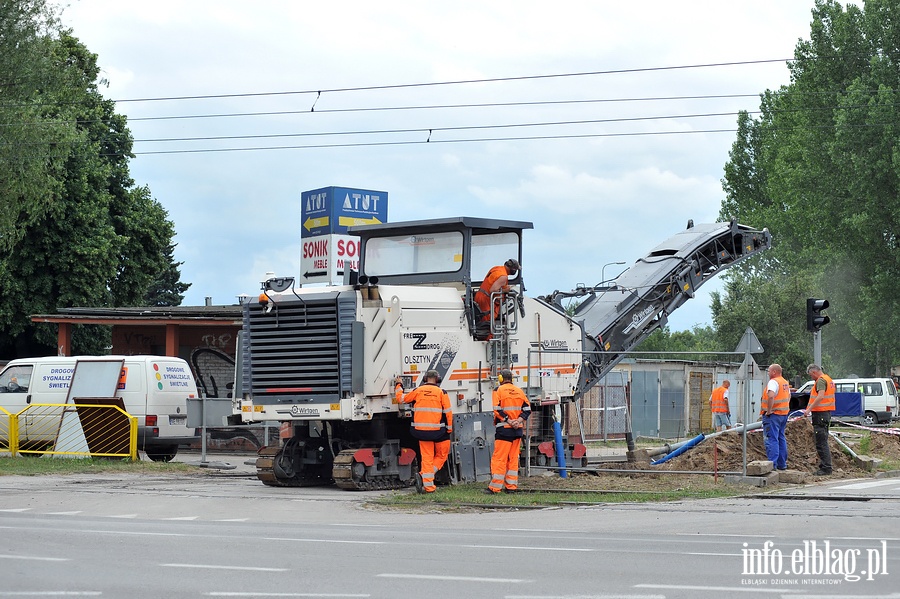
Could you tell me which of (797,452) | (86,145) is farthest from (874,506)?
(86,145)

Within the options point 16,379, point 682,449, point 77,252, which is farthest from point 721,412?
point 77,252

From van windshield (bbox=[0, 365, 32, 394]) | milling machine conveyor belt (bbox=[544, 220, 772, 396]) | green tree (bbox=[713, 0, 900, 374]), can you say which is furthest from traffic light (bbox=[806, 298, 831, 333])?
green tree (bbox=[713, 0, 900, 374])

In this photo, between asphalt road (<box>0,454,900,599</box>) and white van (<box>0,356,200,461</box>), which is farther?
white van (<box>0,356,200,461</box>)

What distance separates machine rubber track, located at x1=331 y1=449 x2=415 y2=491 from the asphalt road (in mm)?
518

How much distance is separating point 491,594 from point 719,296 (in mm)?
68683

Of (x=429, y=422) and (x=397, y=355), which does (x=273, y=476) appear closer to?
(x=397, y=355)

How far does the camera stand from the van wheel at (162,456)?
24.7 m

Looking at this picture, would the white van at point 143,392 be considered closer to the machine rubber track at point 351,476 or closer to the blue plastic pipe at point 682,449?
the machine rubber track at point 351,476

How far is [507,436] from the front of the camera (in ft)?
55.9

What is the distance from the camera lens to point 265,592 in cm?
848

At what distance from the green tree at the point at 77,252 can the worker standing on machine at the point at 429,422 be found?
2713 centimetres

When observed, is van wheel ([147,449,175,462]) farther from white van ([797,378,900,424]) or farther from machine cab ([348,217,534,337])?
white van ([797,378,900,424])

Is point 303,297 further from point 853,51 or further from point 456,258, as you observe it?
point 853,51

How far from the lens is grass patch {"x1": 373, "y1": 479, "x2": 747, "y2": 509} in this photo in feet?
51.8
